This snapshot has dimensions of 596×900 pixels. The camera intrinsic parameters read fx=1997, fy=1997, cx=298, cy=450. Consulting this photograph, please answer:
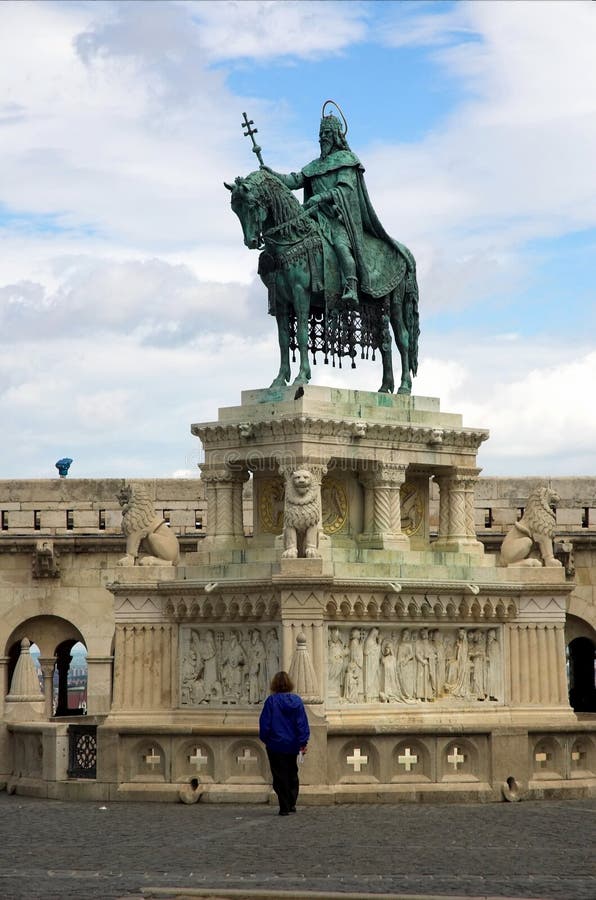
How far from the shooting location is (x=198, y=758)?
977 inches

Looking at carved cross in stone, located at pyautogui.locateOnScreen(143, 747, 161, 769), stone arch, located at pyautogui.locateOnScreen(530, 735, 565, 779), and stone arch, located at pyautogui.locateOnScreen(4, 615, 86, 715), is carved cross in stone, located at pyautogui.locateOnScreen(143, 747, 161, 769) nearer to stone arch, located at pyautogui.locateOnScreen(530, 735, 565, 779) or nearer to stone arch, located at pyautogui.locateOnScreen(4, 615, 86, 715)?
stone arch, located at pyautogui.locateOnScreen(530, 735, 565, 779)

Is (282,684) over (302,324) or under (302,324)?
under

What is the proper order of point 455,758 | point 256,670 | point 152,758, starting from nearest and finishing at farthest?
point 455,758, point 152,758, point 256,670

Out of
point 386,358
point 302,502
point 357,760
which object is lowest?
point 357,760

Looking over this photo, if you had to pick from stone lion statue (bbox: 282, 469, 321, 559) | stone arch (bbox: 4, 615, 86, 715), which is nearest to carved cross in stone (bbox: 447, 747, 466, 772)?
stone lion statue (bbox: 282, 469, 321, 559)

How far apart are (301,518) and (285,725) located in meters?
3.90

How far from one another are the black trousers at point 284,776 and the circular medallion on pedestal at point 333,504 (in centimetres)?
544

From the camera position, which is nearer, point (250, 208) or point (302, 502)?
point (302, 502)

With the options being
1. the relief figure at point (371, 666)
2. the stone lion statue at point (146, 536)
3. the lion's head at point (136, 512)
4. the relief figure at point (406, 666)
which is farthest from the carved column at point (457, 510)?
the lion's head at point (136, 512)

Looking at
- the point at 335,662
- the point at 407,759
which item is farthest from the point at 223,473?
the point at 407,759

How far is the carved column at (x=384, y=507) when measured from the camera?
2702cm

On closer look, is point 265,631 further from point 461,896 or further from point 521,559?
point 461,896

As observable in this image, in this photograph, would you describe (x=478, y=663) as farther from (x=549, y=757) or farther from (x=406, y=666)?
(x=549, y=757)

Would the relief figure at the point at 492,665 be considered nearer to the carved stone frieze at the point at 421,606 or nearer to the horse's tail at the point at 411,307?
the carved stone frieze at the point at 421,606
